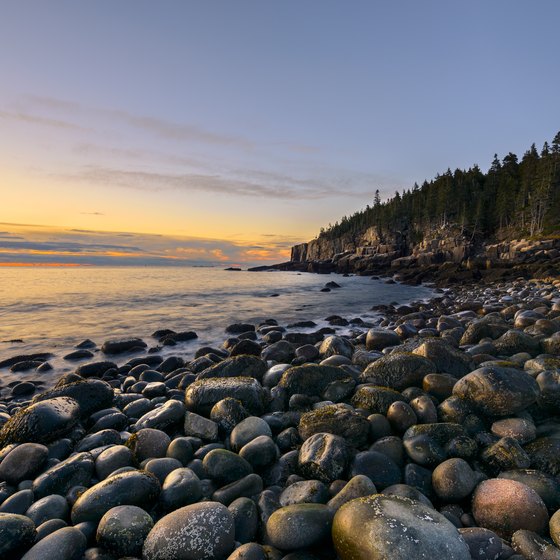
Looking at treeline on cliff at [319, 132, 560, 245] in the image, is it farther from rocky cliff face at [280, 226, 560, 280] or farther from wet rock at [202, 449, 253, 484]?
wet rock at [202, 449, 253, 484]

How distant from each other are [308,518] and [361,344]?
7.93 metres

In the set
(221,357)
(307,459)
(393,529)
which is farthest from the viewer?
(221,357)

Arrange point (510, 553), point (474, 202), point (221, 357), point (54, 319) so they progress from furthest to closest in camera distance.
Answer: point (474, 202), point (54, 319), point (221, 357), point (510, 553)

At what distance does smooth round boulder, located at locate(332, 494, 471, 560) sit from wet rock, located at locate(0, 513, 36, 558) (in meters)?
2.53

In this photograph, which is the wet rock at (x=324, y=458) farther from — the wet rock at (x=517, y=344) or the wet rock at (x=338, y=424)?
the wet rock at (x=517, y=344)

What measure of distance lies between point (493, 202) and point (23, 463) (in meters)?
82.4

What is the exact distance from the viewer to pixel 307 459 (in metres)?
3.58

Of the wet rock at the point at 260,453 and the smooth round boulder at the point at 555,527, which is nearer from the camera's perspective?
the smooth round boulder at the point at 555,527

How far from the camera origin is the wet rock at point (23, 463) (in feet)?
12.8

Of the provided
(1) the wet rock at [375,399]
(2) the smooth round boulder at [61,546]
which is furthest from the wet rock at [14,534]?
(1) the wet rock at [375,399]

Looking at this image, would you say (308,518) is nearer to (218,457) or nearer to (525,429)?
(218,457)

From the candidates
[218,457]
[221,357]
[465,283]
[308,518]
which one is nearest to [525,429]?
[308,518]

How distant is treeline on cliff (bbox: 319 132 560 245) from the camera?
56044mm

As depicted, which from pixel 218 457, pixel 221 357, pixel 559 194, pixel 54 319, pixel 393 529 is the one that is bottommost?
pixel 54 319
